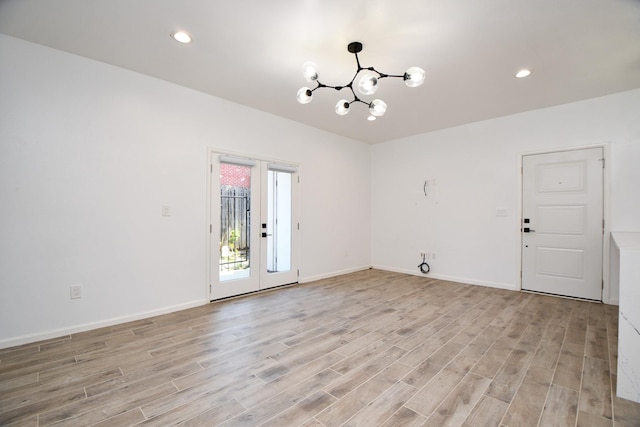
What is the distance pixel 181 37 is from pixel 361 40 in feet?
5.72

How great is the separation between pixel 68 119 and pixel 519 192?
20.7ft

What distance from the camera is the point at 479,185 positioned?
5027mm

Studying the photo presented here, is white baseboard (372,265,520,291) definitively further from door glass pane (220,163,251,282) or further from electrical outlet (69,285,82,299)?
electrical outlet (69,285,82,299)

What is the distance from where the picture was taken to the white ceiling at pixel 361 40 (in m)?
2.25

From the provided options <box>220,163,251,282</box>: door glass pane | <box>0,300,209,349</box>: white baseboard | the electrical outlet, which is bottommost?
<box>0,300,209,349</box>: white baseboard

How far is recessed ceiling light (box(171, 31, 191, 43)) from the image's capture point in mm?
2601

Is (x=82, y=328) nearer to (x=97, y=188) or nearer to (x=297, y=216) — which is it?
(x=97, y=188)

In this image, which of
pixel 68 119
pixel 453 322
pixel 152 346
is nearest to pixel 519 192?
pixel 453 322

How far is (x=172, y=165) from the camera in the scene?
363cm

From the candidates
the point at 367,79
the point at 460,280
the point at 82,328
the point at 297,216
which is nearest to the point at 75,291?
the point at 82,328

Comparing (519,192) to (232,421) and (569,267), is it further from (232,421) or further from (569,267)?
(232,421)

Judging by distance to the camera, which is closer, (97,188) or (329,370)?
(329,370)

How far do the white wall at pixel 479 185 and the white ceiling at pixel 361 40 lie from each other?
0.47 metres

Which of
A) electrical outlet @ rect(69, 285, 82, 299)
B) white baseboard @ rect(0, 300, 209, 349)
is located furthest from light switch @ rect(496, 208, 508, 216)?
electrical outlet @ rect(69, 285, 82, 299)
